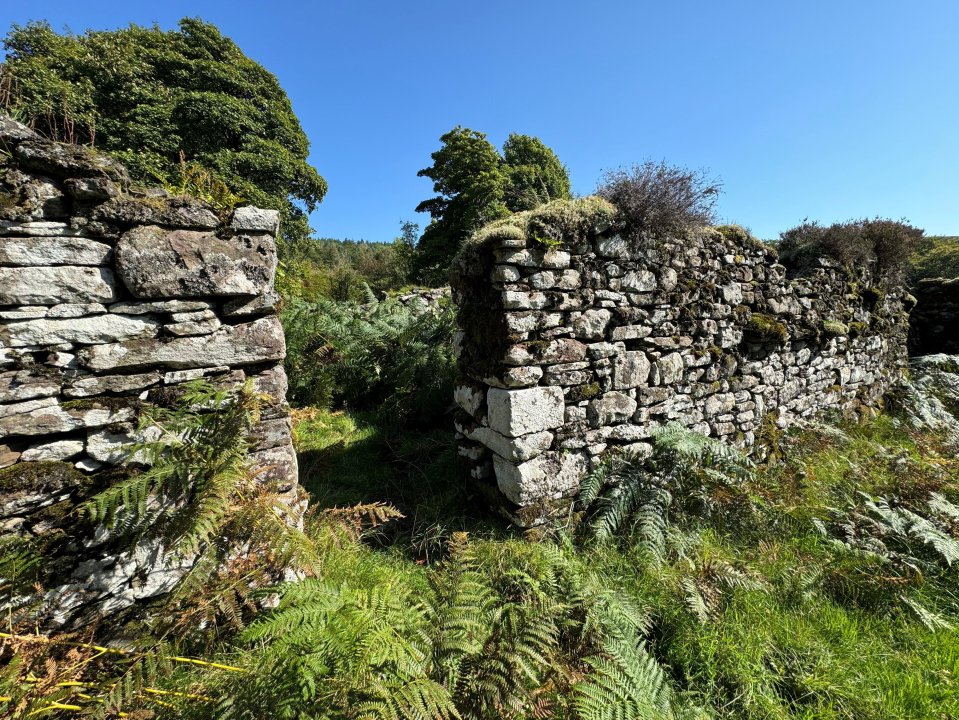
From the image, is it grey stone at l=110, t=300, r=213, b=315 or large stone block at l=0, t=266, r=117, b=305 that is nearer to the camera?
large stone block at l=0, t=266, r=117, b=305

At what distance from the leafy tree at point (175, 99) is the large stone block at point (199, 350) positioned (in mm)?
11822

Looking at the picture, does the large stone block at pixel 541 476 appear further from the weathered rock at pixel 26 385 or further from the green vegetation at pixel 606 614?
the weathered rock at pixel 26 385

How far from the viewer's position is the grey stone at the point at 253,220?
2105 mm

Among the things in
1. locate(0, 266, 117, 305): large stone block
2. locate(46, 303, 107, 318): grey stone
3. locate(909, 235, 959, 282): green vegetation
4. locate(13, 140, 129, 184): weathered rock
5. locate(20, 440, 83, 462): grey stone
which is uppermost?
locate(909, 235, 959, 282): green vegetation

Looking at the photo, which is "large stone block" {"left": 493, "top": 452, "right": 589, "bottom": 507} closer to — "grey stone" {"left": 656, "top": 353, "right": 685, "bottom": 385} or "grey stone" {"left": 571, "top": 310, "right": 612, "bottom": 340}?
"grey stone" {"left": 571, "top": 310, "right": 612, "bottom": 340}

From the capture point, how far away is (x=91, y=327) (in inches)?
71.0

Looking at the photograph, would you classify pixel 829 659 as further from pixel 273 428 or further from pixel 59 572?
pixel 59 572

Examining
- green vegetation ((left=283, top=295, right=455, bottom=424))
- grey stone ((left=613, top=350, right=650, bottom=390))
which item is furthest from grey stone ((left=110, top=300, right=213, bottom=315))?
green vegetation ((left=283, top=295, right=455, bottom=424))

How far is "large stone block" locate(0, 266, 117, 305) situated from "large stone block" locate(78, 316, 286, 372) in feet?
0.81

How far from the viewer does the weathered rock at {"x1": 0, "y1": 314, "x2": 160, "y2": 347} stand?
66.1 inches

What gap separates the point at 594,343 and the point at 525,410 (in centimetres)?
92

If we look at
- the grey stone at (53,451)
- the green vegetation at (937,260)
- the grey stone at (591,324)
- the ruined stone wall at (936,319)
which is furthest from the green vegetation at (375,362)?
the green vegetation at (937,260)

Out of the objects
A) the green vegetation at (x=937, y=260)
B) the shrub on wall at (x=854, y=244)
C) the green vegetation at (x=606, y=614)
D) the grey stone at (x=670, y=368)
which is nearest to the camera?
the green vegetation at (x=606, y=614)

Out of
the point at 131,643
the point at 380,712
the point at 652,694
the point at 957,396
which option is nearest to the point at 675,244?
the point at 652,694
